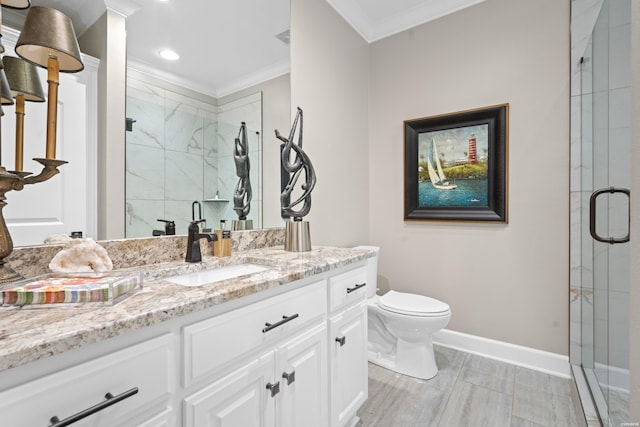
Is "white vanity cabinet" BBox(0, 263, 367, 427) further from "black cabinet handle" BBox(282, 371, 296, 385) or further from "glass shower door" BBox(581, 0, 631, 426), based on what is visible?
"glass shower door" BBox(581, 0, 631, 426)

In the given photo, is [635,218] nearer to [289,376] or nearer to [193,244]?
[289,376]

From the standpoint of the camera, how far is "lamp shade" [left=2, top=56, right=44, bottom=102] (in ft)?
3.02

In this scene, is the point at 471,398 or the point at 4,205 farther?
the point at 471,398

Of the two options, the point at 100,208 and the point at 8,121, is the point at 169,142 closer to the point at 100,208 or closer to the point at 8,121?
the point at 100,208

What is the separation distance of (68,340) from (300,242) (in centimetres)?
119

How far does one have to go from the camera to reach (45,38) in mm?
855

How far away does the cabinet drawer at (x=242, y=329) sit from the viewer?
789 millimetres

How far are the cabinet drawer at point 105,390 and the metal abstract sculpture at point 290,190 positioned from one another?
100 centimetres

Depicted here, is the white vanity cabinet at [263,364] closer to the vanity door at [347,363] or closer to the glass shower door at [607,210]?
the vanity door at [347,363]

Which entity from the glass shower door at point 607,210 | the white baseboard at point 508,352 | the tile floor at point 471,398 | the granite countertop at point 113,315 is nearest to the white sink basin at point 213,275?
the granite countertop at point 113,315

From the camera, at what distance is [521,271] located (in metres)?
2.18

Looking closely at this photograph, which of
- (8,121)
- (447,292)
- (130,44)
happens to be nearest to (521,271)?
(447,292)

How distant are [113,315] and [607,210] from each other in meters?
2.02

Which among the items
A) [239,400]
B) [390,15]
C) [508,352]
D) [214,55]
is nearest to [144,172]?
[214,55]
